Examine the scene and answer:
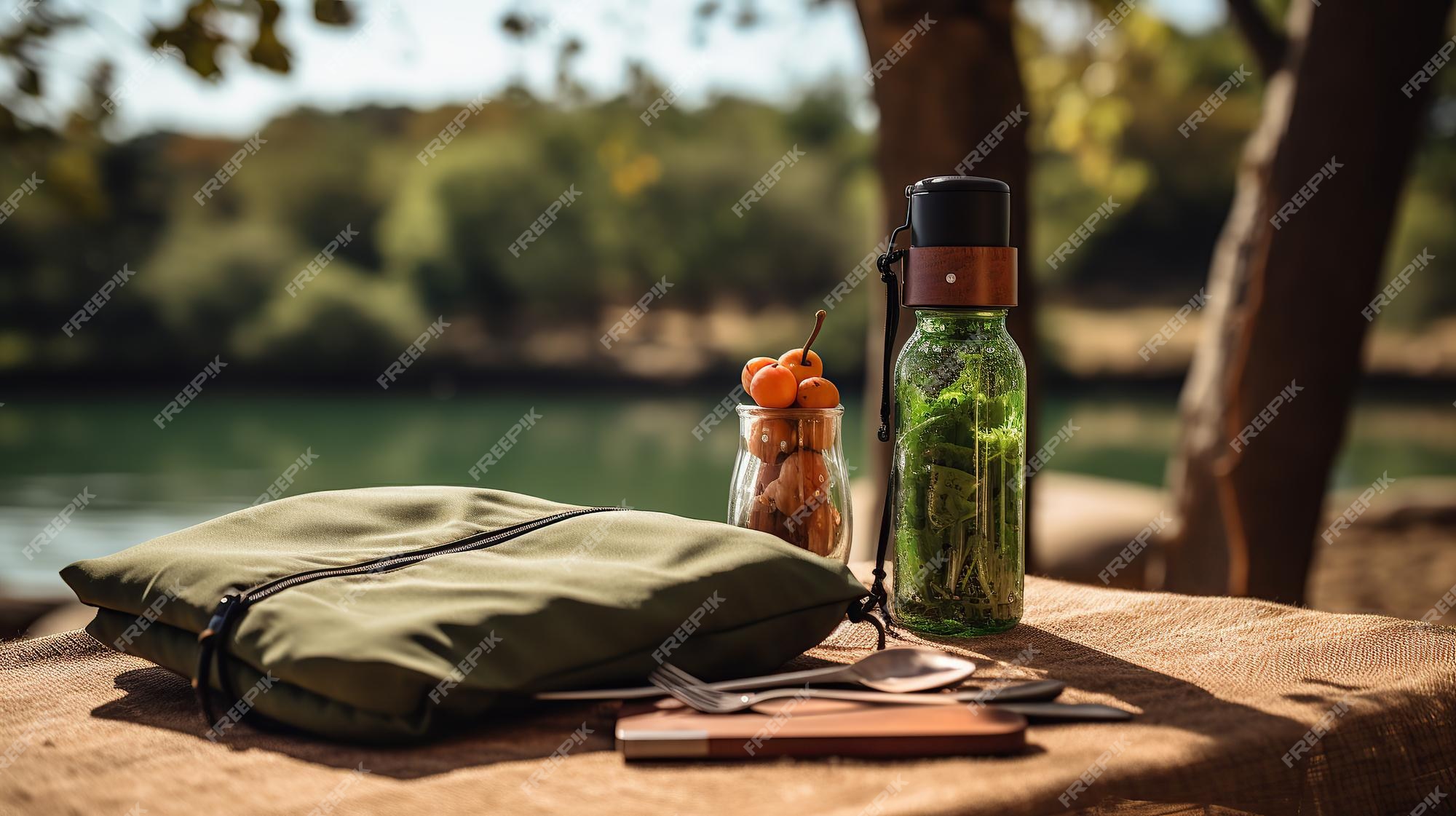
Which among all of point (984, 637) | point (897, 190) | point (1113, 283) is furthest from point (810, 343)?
point (1113, 283)

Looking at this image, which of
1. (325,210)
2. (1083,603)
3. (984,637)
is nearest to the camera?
(984,637)

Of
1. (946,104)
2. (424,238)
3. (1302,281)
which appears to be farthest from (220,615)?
(424,238)

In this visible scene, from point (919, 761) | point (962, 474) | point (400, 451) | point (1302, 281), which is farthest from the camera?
point (400, 451)

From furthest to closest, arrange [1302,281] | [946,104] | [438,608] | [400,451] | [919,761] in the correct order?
[400,451] < [1302,281] < [946,104] < [438,608] < [919,761]

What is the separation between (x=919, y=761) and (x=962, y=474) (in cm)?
43

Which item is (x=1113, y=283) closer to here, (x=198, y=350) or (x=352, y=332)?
(x=352, y=332)

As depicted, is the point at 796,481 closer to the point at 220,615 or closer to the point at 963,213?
the point at 963,213

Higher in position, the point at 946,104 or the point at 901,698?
the point at 946,104

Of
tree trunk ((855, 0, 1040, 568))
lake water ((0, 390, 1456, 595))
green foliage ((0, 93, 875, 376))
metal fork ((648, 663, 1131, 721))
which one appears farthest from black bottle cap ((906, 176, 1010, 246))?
green foliage ((0, 93, 875, 376))

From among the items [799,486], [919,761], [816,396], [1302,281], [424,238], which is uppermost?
[424,238]

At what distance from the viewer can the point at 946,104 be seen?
260 cm

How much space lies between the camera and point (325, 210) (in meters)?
23.3

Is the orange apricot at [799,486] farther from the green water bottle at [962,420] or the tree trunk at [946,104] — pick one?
the tree trunk at [946,104]

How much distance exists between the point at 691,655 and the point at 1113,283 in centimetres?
2434
